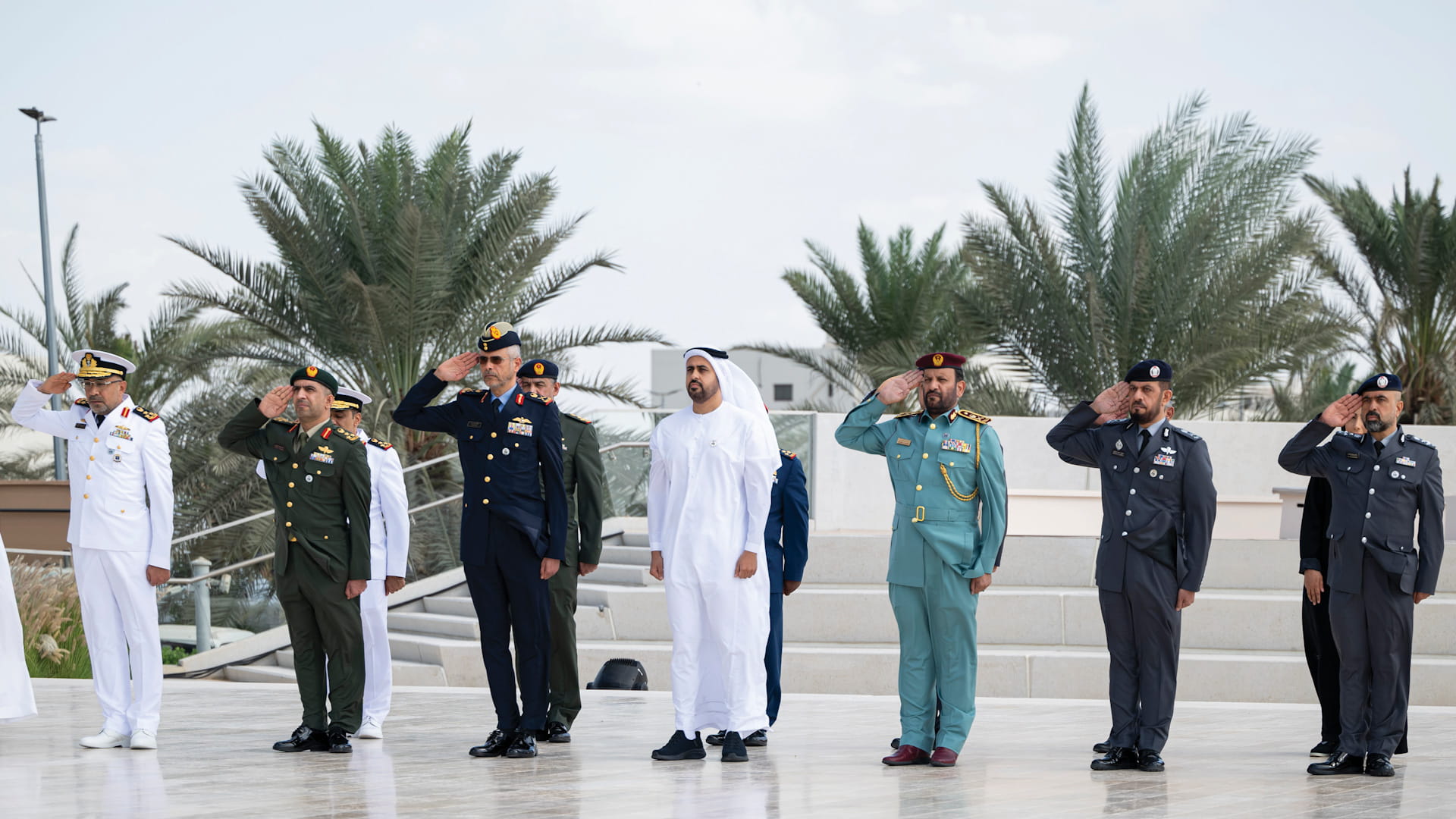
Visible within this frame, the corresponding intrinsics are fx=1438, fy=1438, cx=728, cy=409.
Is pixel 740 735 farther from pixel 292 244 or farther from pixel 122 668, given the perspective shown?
pixel 292 244

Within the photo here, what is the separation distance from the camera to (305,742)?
753cm

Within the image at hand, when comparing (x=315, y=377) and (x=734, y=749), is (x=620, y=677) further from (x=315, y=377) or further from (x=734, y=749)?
(x=315, y=377)

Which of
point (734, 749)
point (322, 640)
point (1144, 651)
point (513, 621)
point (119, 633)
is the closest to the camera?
point (1144, 651)

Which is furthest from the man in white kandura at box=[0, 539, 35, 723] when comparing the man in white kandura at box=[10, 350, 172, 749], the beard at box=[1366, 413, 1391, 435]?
the beard at box=[1366, 413, 1391, 435]

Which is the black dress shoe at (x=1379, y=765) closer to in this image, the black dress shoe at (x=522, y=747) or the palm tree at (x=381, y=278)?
the black dress shoe at (x=522, y=747)

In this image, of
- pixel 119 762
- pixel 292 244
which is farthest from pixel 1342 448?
pixel 292 244

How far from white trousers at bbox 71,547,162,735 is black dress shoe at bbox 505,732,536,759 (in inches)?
77.4

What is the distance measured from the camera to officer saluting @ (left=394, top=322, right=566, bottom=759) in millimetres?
7375

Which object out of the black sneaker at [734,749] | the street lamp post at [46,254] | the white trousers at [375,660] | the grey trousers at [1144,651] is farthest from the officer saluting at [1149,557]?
the street lamp post at [46,254]

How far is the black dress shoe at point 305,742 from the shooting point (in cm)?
750

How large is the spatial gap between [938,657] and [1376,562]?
2198mm

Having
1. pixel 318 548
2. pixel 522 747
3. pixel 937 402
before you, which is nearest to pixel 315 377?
pixel 318 548

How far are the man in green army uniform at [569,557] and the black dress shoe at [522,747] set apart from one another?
0.62 metres

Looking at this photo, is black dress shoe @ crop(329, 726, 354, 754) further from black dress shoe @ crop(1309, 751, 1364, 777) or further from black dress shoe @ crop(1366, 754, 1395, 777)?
black dress shoe @ crop(1366, 754, 1395, 777)
